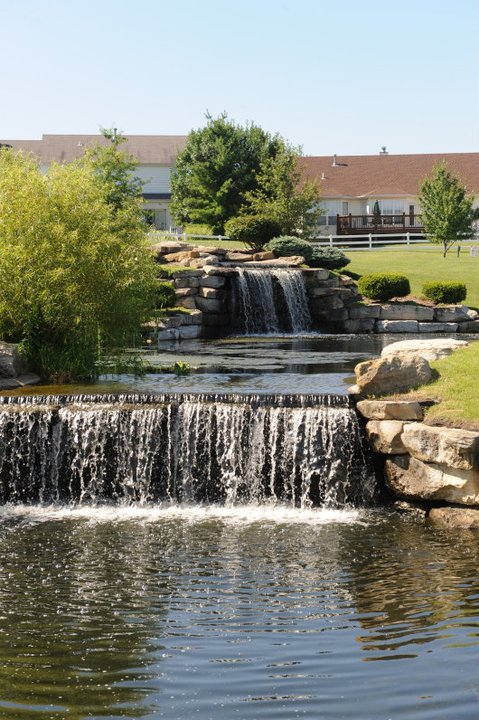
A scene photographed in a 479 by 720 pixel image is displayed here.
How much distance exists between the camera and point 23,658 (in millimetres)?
8656

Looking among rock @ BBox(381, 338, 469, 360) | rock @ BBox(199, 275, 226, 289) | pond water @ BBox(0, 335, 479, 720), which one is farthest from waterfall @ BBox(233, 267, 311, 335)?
pond water @ BBox(0, 335, 479, 720)

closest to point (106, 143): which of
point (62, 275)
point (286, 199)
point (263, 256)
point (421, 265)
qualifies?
point (286, 199)

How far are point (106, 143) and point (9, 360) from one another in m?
63.9

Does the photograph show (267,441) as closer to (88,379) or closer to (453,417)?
(453,417)

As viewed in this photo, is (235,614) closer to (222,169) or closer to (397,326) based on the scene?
(397,326)

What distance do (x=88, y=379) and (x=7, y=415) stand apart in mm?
4223

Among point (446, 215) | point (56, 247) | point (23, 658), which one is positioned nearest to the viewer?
point (23, 658)

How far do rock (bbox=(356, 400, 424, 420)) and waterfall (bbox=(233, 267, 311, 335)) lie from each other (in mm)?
20473

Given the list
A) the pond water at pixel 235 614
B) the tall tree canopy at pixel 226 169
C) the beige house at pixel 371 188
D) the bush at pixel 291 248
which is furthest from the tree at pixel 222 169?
the pond water at pixel 235 614

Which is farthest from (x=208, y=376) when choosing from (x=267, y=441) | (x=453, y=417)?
(x=453, y=417)

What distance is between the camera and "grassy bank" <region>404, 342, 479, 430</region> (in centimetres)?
1405

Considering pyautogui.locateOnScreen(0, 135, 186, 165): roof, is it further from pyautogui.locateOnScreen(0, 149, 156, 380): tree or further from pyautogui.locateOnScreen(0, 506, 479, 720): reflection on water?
pyautogui.locateOnScreen(0, 506, 479, 720): reflection on water

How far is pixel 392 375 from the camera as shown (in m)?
15.5

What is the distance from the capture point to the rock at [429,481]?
13562 mm
